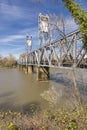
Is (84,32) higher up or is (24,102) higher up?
(84,32)

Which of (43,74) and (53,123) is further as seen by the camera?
(43,74)

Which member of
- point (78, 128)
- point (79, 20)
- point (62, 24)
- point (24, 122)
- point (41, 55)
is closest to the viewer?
point (78, 128)

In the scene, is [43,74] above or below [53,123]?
below

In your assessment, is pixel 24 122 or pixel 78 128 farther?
pixel 24 122

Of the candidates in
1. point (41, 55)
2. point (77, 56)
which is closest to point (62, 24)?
point (77, 56)

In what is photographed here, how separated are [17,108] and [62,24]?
6692 mm

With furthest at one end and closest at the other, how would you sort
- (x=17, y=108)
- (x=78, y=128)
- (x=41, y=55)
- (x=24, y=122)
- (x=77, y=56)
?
(x=41, y=55) → (x=77, y=56) → (x=17, y=108) → (x=24, y=122) → (x=78, y=128)

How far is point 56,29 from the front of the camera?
37.9 ft

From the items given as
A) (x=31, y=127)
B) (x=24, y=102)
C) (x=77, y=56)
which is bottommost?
(x=24, y=102)

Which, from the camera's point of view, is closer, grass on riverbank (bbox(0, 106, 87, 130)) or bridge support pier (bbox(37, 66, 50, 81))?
grass on riverbank (bbox(0, 106, 87, 130))

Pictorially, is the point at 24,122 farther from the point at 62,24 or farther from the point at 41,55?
the point at 41,55

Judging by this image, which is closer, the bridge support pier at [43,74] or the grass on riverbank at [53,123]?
the grass on riverbank at [53,123]

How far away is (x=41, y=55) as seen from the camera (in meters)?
33.3

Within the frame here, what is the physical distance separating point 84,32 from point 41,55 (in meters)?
23.4
